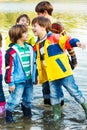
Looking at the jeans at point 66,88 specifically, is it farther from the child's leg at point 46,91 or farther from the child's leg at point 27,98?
the child's leg at point 46,91

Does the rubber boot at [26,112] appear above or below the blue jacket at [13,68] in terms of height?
below

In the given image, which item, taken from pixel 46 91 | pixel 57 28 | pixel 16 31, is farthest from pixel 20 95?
pixel 57 28

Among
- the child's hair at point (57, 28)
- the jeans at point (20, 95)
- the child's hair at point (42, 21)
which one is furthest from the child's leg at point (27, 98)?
the child's hair at point (57, 28)

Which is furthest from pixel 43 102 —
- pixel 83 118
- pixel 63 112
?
pixel 83 118

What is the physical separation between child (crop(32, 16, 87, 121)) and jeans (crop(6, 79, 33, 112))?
31cm

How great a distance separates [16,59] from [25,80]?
1.27ft

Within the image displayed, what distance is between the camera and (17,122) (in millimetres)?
7082

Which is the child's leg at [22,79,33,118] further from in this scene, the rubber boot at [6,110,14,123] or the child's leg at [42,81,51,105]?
the child's leg at [42,81,51,105]

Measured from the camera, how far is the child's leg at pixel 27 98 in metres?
7.03

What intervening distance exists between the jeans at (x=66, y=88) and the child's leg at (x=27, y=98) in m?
0.36

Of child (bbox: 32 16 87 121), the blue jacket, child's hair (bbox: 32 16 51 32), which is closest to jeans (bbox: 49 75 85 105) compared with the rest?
child (bbox: 32 16 87 121)

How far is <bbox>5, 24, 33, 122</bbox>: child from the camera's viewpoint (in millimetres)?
6699

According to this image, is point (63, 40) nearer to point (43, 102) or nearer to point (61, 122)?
point (61, 122)

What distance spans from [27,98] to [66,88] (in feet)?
2.29
